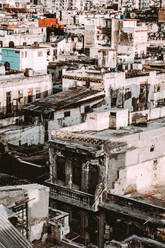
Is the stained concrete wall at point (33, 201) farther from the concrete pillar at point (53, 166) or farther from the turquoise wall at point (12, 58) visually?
the turquoise wall at point (12, 58)

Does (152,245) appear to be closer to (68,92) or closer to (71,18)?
(68,92)

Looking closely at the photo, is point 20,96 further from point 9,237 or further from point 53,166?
point 9,237

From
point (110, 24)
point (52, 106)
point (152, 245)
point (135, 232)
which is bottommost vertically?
point (135, 232)

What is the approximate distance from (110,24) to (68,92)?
119 feet

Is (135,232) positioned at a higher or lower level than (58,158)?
lower

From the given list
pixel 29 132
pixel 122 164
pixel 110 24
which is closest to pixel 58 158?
pixel 122 164

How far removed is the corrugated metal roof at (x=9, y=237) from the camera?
15.3 m

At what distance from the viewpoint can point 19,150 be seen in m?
34.4

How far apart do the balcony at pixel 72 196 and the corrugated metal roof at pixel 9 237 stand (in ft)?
30.7

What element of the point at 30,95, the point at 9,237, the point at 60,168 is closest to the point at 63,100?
the point at 30,95

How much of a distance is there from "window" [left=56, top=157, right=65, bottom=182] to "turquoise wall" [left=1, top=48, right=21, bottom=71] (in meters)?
24.8

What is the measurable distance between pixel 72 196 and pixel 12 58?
27942 millimetres

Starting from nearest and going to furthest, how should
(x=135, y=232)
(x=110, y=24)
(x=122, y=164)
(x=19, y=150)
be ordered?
(x=135, y=232) < (x=122, y=164) < (x=19, y=150) < (x=110, y=24)

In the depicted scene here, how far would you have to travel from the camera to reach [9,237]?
51.5 ft
